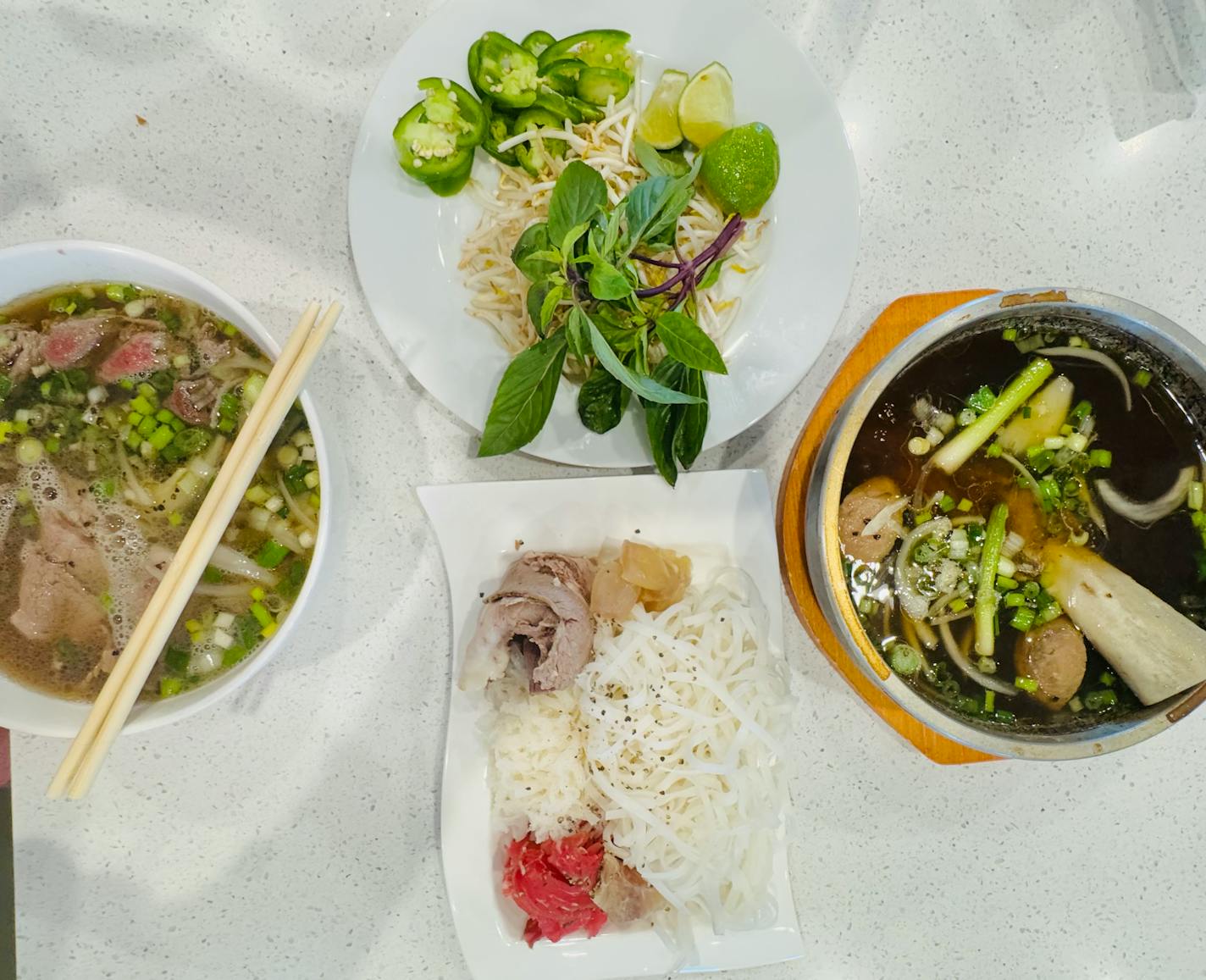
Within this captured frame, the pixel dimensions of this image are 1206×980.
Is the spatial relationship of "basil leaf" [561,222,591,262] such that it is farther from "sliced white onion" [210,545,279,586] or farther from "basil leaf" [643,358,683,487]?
"sliced white onion" [210,545,279,586]

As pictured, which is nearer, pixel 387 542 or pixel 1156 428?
pixel 1156 428

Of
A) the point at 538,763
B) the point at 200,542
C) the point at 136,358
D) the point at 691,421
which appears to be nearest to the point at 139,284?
the point at 136,358

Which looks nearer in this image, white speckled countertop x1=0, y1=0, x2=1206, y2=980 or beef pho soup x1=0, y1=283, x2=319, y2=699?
beef pho soup x1=0, y1=283, x2=319, y2=699

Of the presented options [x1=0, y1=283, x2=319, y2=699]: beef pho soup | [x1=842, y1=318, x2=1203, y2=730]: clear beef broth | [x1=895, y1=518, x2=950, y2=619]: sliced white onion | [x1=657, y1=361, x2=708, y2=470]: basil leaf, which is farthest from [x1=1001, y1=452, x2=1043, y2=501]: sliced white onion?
[x1=0, y1=283, x2=319, y2=699]: beef pho soup

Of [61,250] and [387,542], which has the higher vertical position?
[61,250]

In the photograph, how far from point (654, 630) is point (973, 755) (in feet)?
2.07

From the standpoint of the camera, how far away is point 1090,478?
128cm

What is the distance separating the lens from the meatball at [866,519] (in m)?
1.21

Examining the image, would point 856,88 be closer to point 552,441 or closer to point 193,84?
point 552,441

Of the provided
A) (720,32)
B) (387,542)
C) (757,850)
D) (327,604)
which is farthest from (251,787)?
(720,32)

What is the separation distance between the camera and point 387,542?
4.68ft

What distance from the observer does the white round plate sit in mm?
1291

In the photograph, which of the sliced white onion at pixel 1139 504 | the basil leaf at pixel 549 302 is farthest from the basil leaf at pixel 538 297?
the sliced white onion at pixel 1139 504

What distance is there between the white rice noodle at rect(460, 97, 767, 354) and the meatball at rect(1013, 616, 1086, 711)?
0.74m
